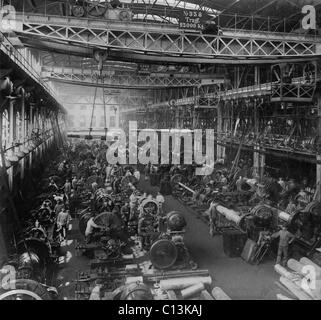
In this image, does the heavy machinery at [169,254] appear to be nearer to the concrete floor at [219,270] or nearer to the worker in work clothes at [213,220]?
the concrete floor at [219,270]

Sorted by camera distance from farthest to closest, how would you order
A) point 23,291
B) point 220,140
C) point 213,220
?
point 220,140 → point 213,220 → point 23,291

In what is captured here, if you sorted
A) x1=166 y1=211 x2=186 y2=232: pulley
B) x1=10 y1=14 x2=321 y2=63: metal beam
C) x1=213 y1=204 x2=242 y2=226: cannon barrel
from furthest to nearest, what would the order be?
1. x1=213 y1=204 x2=242 y2=226: cannon barrel
2. x1=10 y1=14 x2=321 y2=63: metal beam
3. x1=166 y1=211 x2=186 y2=232: pulley

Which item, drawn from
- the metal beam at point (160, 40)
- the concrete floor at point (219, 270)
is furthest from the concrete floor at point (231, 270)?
the metal beam at point (160, 40)

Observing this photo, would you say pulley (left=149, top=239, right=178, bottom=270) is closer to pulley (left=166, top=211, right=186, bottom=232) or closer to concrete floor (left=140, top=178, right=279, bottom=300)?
pulley (left=166, top=211, right=186, bottom=232)

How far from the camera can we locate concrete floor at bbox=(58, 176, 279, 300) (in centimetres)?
941

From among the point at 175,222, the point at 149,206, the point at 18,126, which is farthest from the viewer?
the point at 18,126

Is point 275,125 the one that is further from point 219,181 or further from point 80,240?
point 80,240

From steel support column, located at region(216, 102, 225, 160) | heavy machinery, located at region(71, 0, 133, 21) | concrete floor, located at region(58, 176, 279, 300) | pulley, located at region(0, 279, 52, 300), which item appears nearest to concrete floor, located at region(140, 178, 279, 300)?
concrete floor, located at region(58, 176, 279, 300)

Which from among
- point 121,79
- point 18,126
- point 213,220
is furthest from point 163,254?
point 121,79

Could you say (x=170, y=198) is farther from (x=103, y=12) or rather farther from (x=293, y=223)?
(x=103, y=12)

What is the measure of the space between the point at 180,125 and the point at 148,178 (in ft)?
44.8

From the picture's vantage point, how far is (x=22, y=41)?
39.3 feet

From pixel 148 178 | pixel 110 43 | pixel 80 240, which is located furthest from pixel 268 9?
pixel 80 240

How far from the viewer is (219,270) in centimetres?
1086
